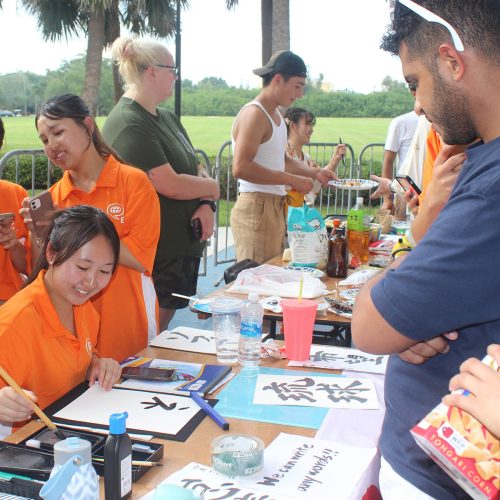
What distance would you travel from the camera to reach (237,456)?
1431 mm

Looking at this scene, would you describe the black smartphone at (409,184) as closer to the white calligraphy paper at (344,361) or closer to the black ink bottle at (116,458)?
the white calligraphy paper at (344,361)

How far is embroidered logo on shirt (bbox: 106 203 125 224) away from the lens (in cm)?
277

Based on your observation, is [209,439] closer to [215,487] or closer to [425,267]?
[215,487]

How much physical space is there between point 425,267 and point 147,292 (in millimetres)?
1954

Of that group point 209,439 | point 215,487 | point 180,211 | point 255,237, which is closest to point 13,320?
point 209,439

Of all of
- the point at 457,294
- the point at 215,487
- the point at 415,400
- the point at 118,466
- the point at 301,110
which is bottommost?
the point at 215,487

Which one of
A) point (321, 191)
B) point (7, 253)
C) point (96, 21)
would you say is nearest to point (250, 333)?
point (7, 253)

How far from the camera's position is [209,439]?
5.32 ft

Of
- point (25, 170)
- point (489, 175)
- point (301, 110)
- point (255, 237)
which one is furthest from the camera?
point (25, 170)

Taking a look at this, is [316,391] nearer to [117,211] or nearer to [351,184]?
[117,211]

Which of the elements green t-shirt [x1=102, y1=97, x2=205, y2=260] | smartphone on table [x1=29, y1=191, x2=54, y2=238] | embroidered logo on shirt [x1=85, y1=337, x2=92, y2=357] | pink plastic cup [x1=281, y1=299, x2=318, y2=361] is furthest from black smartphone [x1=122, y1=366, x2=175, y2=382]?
green t-shirt [x1=102, y1=97, x2=205, y2=260]

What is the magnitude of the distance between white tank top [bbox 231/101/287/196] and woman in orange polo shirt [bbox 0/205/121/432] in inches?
85.6

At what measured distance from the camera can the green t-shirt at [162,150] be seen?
3.25 metres

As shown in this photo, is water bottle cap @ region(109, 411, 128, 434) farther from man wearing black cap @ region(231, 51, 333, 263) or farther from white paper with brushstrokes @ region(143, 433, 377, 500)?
man wearing black cap @ region(231, 51, 333, 263)
